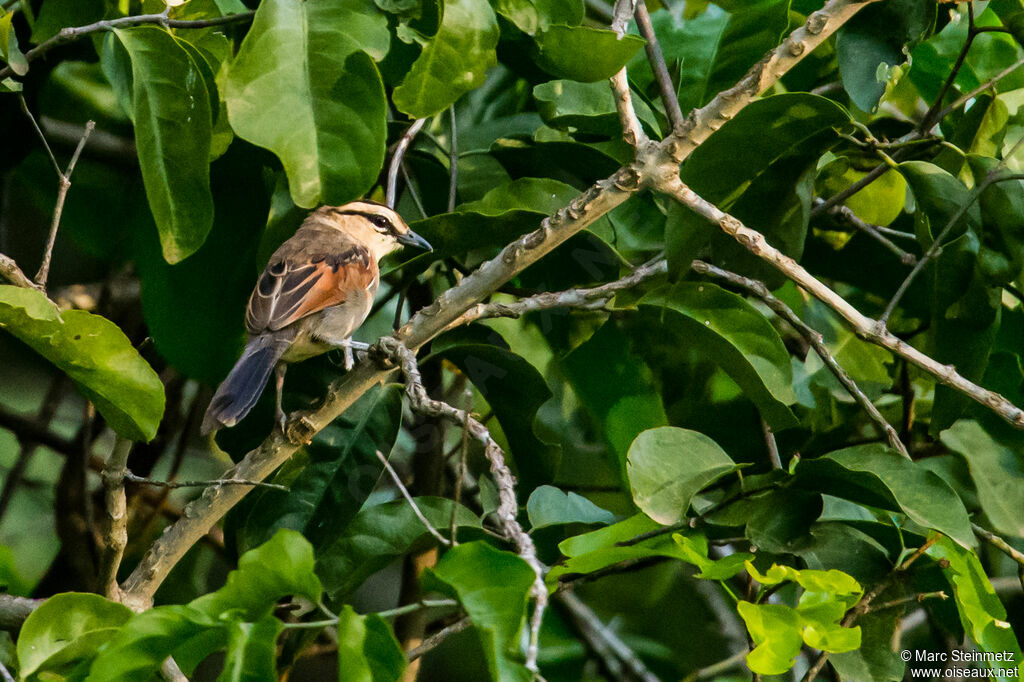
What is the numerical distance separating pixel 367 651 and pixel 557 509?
812 mm

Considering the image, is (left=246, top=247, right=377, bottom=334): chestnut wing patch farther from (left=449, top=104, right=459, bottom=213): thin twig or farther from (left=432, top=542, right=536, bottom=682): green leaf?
(left=432, top=542, right=536, bottom=682): green leaf

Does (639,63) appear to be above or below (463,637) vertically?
above

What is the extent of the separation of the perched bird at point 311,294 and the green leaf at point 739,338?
664mm

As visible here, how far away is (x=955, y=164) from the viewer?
2656 millimetres

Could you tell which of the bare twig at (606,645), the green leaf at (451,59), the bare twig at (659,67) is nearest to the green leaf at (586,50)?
the green leaf at (451,59)

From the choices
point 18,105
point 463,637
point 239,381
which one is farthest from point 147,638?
point 463,637

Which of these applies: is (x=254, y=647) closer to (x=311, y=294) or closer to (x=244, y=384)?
(x=244, y=384)

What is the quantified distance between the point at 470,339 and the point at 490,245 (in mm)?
252

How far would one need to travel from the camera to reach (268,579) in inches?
66.1

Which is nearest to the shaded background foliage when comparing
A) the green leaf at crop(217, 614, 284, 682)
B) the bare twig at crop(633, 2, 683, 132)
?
the green leaf at crop(217, 614, 284, 682)

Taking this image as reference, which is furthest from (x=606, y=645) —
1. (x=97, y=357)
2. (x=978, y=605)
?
(x=97, y=357)

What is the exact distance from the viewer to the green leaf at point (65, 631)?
1891 millimetres

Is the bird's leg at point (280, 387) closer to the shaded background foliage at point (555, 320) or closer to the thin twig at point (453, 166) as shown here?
the shaded background foliage at point (555, 320)

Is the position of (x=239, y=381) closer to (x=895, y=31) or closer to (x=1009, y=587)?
(x=895, y=31)
